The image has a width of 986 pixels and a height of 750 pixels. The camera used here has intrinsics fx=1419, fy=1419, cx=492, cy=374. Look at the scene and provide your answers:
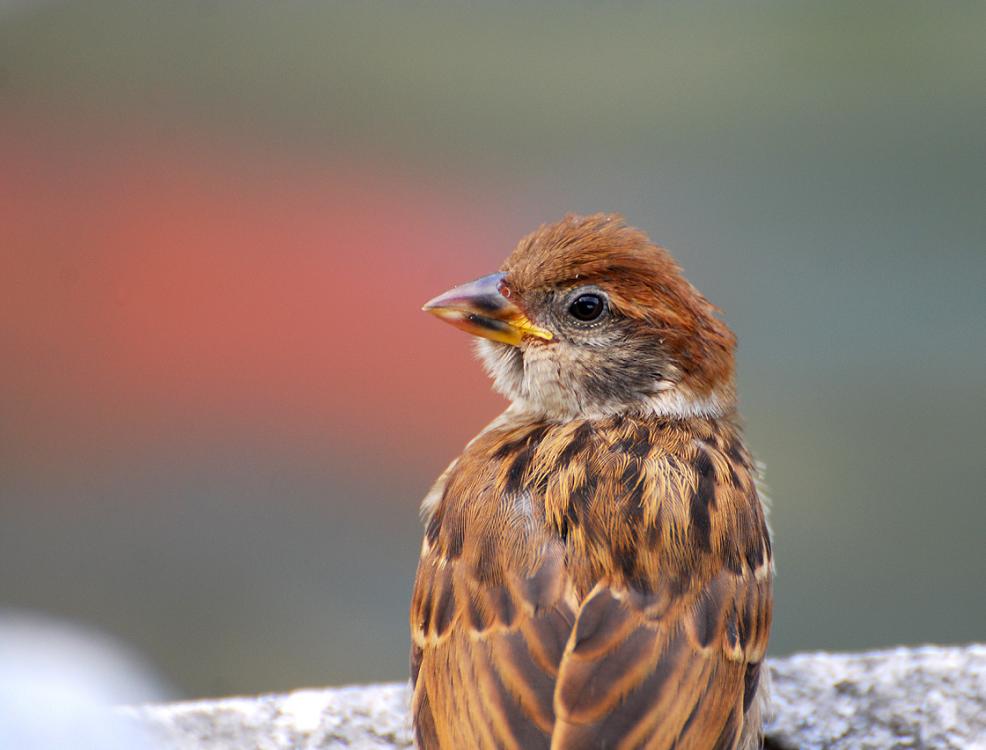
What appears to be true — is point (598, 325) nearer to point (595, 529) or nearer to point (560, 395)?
point (560, 395)

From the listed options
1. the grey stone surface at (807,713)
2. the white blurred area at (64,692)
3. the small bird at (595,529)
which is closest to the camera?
the small bird at (595,529)

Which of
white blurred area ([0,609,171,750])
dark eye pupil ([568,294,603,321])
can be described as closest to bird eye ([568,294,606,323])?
dark eye pupil ([568,294,603,321])

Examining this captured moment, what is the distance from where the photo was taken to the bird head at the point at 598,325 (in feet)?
12.0

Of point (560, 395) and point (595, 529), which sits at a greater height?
point (560, 395)

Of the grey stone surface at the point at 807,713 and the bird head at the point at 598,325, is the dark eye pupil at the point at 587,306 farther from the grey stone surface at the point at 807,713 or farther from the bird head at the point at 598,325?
the grey stone surface at the point at 807,713

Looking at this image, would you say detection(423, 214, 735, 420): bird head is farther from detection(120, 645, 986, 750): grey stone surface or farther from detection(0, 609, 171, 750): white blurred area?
detection(0, 609, 171, 750): white blurred area

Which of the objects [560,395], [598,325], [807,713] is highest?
[598,325]

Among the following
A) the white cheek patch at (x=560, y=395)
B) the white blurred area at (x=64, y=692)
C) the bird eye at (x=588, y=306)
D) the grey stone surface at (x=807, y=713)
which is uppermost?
the bird eye at (x=588, y=306)

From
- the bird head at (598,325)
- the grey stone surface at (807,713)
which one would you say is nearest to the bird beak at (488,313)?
the bird head at (598,325)

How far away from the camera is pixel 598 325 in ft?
12.0

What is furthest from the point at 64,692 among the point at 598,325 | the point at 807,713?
the point at 807,713

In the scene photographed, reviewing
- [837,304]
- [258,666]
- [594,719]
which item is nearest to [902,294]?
[837,304]

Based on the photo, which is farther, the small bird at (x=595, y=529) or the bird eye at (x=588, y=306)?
the bird eye at (x=588, y=306)

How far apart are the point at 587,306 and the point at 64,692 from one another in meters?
1.68
